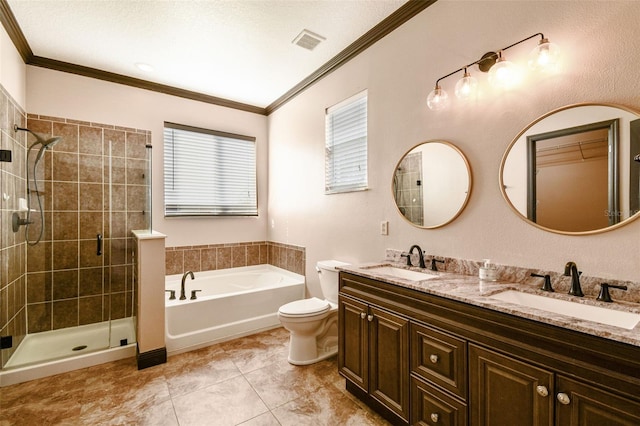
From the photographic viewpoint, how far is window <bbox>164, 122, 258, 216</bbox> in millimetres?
3514

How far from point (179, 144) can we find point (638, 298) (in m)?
3.99

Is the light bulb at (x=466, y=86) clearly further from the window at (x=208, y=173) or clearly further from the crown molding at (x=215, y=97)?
the window at (x=208, y=173)

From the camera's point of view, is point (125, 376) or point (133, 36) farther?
point (133, 36)

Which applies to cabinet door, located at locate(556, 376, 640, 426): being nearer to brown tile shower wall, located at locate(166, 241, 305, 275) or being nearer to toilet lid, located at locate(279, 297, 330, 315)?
toilet lid, located at locate(279, 297, 330, 315)

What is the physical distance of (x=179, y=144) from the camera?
3557 millimetres

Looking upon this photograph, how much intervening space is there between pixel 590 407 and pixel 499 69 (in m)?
1.58

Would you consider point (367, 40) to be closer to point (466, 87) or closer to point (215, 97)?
point (466, 87)

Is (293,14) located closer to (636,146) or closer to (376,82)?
(376,82)

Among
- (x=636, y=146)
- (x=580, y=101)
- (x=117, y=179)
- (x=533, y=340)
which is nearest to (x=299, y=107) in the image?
(x=117, y=179)

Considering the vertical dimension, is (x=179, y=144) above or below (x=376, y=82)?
below

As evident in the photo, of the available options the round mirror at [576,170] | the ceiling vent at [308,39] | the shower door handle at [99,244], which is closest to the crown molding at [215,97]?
the ceiling vent at [308,39]

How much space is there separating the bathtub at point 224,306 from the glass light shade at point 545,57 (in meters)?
2.79

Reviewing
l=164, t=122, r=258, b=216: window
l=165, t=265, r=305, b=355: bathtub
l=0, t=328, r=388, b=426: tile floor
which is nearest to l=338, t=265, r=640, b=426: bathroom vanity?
l=0, t=328, r=388, b=426: tile floor

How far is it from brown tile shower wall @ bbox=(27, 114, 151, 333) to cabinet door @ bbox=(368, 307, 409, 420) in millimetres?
2466
